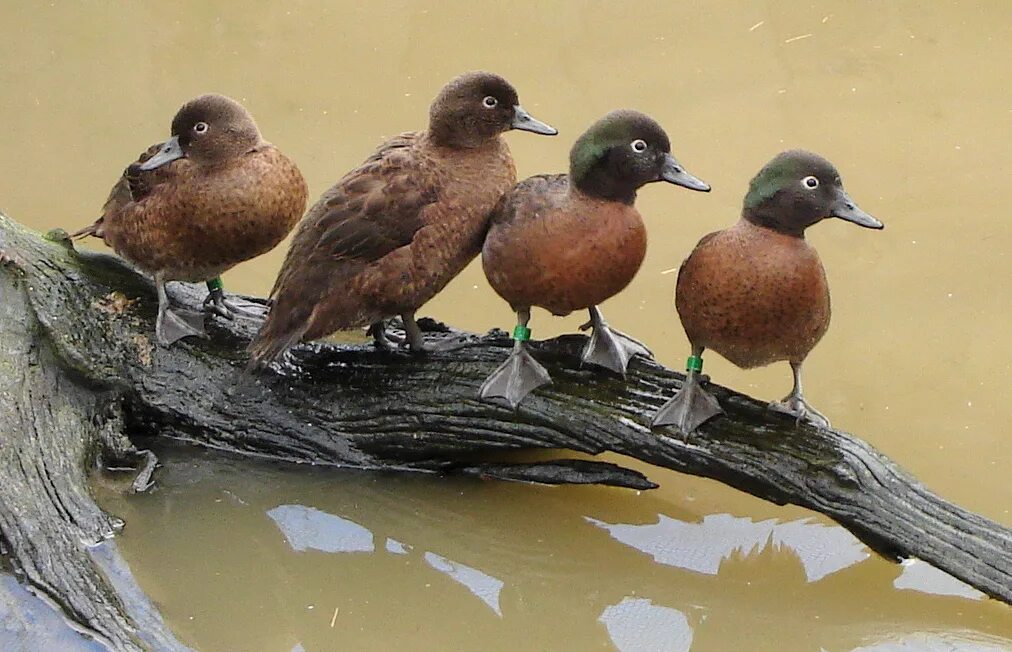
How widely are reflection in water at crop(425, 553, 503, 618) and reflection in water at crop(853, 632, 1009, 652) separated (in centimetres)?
102

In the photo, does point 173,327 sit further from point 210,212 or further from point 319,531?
point 319,531

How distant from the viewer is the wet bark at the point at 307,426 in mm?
3389

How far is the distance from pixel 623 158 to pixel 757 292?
54 cm

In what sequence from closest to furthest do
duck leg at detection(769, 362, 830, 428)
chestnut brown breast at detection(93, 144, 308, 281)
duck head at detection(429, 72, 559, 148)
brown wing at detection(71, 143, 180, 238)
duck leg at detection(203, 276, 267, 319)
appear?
1. duck leg at detection(769, 362, 830, 428)
2. duck head at detection(429, 72, 559, 148)
3. chestnut brown breast at detection(93, 144, 308, 281)
4. brown wing at detection(71, 143, 180, 238)
5. duck leg at detection(203, 276, 267, 319)

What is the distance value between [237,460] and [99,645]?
93 centimetres

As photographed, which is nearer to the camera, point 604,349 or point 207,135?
point 604,349

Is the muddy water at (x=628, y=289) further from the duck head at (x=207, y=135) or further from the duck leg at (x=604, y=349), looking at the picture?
the duck head at (x=207, y=135)

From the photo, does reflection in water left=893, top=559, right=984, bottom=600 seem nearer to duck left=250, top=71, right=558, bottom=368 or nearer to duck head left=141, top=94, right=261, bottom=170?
duck left=250, top=71, right=558, bottom=368

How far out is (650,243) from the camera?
516 centimetres

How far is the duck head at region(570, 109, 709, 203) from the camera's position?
3.43m

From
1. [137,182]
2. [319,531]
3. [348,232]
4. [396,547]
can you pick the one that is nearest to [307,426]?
[319,531]

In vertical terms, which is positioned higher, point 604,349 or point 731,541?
point 604,349

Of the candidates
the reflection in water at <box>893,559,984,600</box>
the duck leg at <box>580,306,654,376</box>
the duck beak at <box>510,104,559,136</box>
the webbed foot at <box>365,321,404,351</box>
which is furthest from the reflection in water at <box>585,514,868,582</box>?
the duck beak at <box>510,104,559,136</box>

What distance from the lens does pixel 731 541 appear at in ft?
12.3
